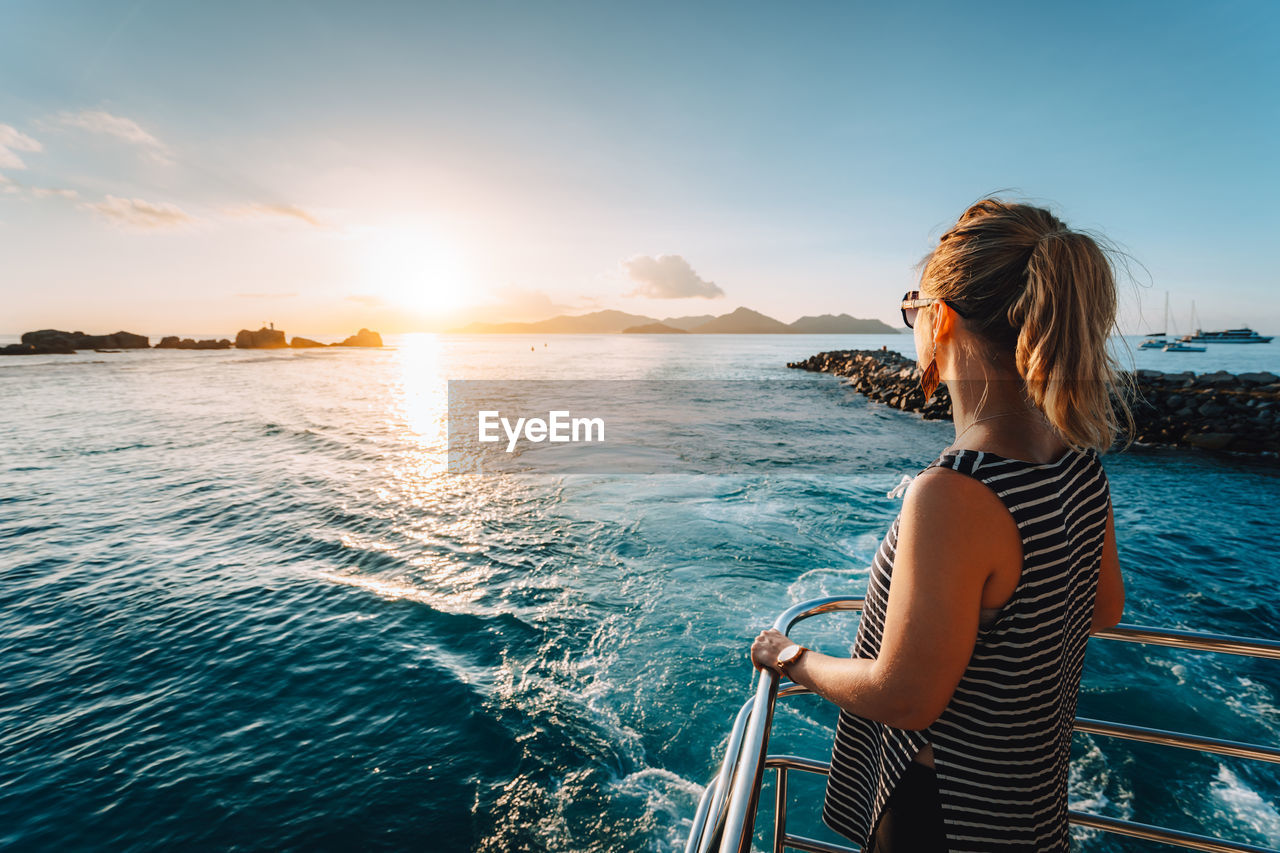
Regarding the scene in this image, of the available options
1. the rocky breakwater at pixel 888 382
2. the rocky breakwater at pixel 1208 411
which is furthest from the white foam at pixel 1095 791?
the rocky breakwater at pixel 1208 411

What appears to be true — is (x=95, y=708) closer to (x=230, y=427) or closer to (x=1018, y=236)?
(x=1018, y=236)

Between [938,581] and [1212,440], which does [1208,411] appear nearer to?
[1212,440]

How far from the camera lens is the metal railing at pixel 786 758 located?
138 centimetres

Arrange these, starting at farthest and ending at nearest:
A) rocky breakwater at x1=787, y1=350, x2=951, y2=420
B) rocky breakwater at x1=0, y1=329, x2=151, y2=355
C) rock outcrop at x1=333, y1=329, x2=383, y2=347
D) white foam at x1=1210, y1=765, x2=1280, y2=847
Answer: rock outcrop at x1=333, y1=329, x2=383, y2=347
rocky breakwater at x1=0, y1=329, x2=151, y2=355
rocky breakwater at x1=787, y1=350, x2=951, y2=420
white foam at x1=1210, y1=765, x2=1280, y2=847

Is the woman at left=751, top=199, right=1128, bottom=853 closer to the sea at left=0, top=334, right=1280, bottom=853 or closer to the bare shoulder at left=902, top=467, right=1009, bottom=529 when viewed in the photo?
the bare shoulder at left=902, top=467, right=1009, bottom=529

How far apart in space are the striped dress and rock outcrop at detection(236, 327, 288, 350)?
132 m

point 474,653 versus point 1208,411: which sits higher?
point 1208,411

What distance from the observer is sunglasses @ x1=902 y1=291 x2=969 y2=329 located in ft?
4.52

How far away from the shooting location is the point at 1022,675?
4.10 feet

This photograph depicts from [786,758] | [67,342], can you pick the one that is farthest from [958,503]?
[67,342]

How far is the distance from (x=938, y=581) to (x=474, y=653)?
6475 millimetres

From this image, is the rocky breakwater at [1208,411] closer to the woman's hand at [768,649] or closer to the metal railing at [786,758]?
the metal railing at [786,758]

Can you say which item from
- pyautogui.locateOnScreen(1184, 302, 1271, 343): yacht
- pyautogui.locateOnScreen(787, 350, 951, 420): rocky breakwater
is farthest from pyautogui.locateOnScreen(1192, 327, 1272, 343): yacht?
pyautogui.locateOnScreen(787, 350, 951, 420): rocky breakwater

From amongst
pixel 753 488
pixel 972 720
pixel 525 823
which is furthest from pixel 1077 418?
pixel 753 488
